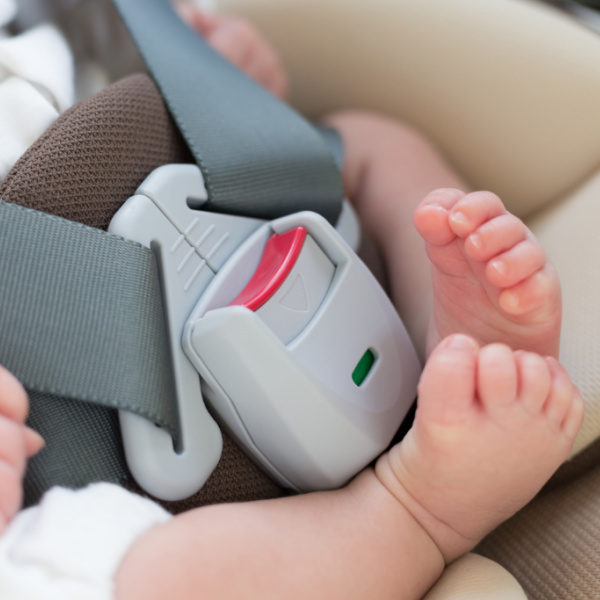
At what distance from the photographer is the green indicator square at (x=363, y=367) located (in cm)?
54

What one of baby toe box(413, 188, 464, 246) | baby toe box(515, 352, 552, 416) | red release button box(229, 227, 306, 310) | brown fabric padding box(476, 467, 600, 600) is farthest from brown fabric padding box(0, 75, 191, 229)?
brown fabric padding box(476, 467, 600, 600)

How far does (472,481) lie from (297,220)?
0.26 metres

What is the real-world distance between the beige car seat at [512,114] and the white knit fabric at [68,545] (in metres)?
0.25

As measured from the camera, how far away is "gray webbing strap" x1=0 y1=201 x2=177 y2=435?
407 mm

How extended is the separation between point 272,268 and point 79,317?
0.55 ft

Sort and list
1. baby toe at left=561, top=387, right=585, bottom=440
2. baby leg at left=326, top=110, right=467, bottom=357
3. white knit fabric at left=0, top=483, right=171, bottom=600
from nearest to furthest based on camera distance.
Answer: white knit fabric at left=0, top=483, right=171, bottom=600, baby toe at left=561, top=387, right=585, bottom=440, baby leg at left=326, top=110, right=467, bottom=357

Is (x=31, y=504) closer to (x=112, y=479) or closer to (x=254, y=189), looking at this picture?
(x=112, y=479)

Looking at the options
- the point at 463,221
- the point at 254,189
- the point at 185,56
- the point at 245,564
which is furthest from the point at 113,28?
the point at 245,564

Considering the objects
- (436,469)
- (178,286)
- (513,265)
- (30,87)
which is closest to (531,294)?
(513,265)

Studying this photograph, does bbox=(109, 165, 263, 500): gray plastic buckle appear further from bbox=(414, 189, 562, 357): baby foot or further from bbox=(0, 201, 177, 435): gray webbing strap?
bbox=(414, 189, 562, 357): baby foot

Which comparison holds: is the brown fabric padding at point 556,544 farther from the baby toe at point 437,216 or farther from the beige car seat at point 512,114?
the baby toe at point 437,216

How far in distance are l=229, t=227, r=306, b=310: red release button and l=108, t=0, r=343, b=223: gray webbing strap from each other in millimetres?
49

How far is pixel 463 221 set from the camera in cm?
46

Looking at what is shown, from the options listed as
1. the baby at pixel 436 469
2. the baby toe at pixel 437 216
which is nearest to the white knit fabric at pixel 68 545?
the baby at pixel 436 469
